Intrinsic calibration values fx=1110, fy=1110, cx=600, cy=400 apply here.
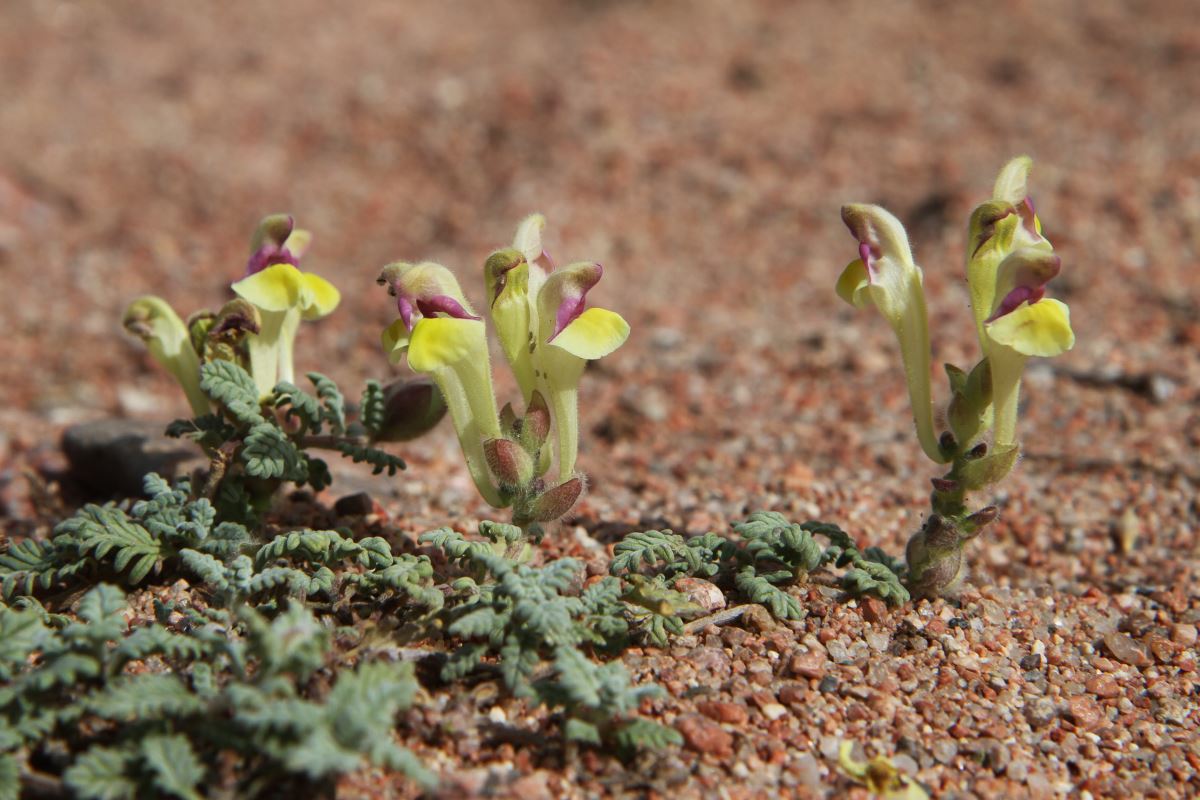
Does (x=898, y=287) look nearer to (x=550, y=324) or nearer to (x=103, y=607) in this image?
(x=550, y=324)

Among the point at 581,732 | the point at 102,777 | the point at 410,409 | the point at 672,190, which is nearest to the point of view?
the point at 102,777

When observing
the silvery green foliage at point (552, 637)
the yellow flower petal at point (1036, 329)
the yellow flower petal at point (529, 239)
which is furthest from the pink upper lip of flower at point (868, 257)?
the silvery green foliage at point (552, 637)

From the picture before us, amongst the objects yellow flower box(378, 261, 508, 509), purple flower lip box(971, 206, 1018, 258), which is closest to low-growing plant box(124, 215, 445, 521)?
yellow flower box(378, 261, 508, 509)

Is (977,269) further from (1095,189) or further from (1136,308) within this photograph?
(1095,189)

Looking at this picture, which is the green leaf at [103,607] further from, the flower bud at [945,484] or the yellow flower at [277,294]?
the flower bud at [945,484]

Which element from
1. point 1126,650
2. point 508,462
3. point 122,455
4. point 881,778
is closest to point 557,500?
point 508,462

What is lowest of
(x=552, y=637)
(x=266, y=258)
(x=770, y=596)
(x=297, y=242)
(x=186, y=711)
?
(x=186, y=711)

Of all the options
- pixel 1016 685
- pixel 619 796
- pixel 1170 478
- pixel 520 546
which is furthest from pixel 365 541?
pixel 1170 478
